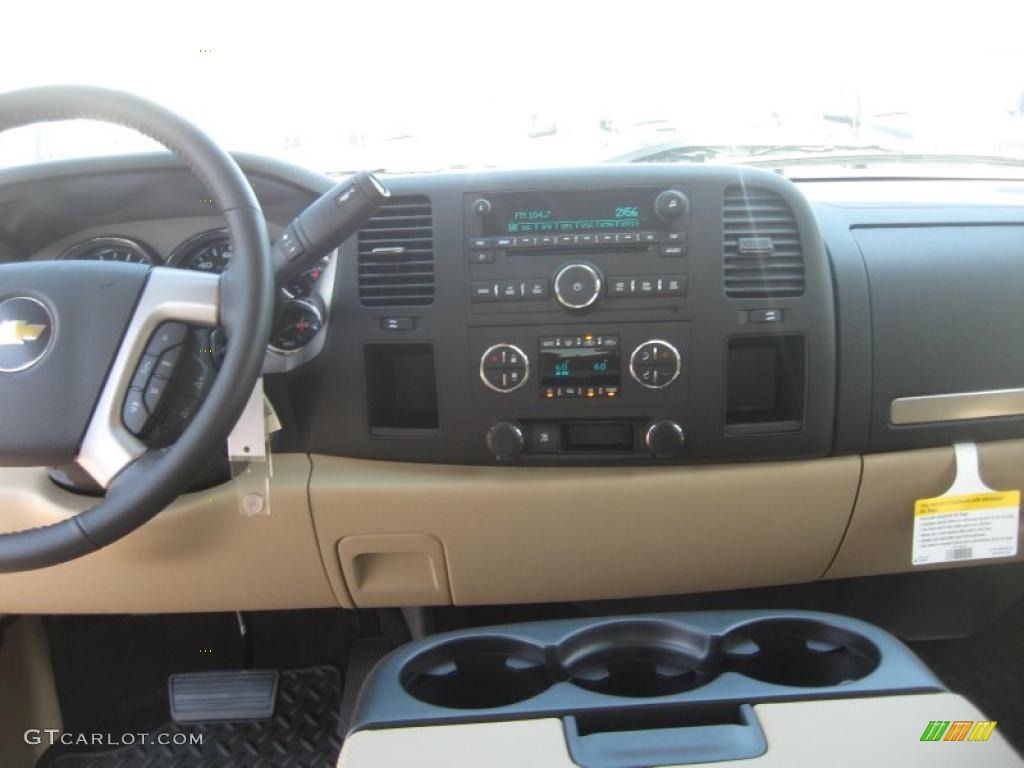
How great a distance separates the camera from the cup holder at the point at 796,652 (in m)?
1.14

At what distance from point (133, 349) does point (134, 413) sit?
87 millimetres

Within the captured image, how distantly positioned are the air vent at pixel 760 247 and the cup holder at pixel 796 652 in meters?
0.52

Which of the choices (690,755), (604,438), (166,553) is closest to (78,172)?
(166,553)

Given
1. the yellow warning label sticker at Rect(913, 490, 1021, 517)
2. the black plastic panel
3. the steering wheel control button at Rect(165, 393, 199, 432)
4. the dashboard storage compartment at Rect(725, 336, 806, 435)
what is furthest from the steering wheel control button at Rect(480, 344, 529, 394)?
the yellow warning label sticker at Rect(913, 490, 1021, 517)

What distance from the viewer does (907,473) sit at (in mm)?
1445

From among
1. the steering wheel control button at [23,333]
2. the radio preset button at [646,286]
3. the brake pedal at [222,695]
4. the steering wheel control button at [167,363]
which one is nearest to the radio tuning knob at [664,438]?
the radio preset button at [646,286]

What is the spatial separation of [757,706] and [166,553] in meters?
0.98

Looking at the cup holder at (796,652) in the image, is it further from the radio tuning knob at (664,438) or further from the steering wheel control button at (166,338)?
the steering wheel control button at (166,338)

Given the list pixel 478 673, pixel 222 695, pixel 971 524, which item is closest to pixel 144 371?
pixel 478 673

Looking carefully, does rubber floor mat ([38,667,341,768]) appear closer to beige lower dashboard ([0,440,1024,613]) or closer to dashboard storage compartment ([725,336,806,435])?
beige lower dashboard ([0,440,1024,613])

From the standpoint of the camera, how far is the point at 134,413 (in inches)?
44.0

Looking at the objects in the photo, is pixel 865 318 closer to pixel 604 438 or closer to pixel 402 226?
pixel 604 438

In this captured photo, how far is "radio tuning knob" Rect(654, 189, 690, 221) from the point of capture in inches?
51.6

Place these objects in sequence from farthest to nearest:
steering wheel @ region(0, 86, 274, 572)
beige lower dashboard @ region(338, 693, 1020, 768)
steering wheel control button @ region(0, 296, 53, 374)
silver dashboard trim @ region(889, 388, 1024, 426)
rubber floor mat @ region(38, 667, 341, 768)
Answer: rubber floor mat @ region(38, 667, 341, 768) < silver dashboard trim @ region(889, 388, 1024, 426) < steering wheel control button @ region(0, 296, 53, 374) < steering wheel @ region(0, 86, 274, 572) < beige lower dashboard @ region(338, 693, 1020, 768)
